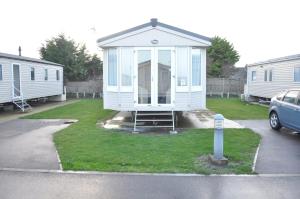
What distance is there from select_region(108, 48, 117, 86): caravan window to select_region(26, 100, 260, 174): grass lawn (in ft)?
7.06

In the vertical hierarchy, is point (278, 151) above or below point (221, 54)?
below

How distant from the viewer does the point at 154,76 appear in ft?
35.7

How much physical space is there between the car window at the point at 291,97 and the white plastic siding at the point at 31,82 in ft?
41.8

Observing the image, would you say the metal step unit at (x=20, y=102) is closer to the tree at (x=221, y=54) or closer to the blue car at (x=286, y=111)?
the blue car at (x=286, y=111)

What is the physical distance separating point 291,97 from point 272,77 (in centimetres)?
1045

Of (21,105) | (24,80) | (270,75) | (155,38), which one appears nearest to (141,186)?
(155,38)

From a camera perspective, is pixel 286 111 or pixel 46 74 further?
pixel 46 74

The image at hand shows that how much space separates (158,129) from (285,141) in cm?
383

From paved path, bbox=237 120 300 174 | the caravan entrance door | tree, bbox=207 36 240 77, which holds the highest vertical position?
tree, bbox=207 36 240 77

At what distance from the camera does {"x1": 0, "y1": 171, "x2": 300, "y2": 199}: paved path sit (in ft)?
15.1

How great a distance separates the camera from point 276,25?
72.6 ft

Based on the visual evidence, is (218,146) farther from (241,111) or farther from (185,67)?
(241,111)

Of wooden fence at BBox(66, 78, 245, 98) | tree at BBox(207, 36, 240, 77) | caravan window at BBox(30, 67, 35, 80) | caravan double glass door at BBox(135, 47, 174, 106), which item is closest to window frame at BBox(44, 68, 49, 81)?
caravan window at BBox(30, 67, 35, 80)

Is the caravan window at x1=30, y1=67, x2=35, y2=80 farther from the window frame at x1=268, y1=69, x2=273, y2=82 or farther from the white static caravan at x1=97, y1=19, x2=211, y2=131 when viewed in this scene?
the window frame at x1=268, y1=69, x2=273, y2=82
